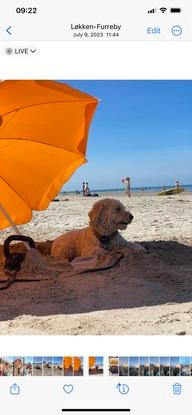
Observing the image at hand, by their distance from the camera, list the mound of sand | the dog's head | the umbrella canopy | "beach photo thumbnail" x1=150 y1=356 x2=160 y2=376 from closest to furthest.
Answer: "beach photo thumbnail" x1=150 y1=356 x2=160 y2=376
the mound of sand
the umbrella canopy
the dog's head

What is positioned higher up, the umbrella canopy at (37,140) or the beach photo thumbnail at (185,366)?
the umbrella canopy at (37,140)

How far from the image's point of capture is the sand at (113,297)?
339cm

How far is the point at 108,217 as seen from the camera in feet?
17.5

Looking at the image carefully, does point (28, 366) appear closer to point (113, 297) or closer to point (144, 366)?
point (144, 366)

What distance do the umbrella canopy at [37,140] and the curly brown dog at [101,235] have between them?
53 centimetres

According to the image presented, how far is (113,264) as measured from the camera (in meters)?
4.93

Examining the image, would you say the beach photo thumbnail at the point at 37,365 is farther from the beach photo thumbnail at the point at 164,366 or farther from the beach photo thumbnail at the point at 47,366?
the beach photo thumbnail at the point at 164,366

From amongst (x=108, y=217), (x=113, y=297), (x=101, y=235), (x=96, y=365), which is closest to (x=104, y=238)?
(x=101, y=235)

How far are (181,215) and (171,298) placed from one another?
172 inches

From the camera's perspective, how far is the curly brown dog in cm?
533
